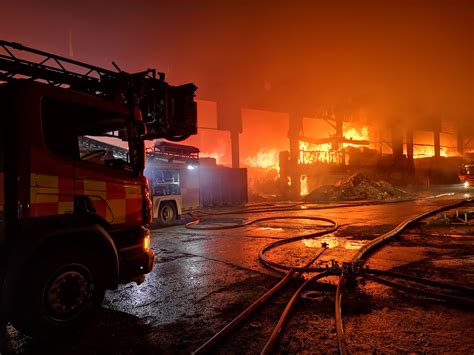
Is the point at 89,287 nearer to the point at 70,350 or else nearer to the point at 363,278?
the point at 70,350

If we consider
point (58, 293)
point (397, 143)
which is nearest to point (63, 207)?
point (58, 293)

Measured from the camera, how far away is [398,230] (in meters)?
7.60

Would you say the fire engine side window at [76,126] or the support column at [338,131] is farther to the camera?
the support column at [338,131]

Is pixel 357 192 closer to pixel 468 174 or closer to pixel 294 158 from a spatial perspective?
pixel 294 158

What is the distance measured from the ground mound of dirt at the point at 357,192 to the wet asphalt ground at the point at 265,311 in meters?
14.9

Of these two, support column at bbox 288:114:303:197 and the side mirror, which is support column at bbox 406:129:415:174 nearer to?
support column at bbox 288:114:303:197

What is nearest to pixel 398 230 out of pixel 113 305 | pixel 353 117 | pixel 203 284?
pixel 203 284

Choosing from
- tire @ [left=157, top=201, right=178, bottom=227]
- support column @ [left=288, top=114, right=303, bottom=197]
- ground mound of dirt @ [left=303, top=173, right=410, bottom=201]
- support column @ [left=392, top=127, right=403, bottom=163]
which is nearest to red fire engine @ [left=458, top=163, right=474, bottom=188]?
support column @ [left=392, top=127, right=403, bottom=163]

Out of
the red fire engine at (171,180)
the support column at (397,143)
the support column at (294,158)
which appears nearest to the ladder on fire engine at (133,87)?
the red fire engine at (171,180)

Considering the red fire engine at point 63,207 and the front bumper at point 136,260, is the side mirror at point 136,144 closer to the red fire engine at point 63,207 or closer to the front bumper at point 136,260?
the red fire engine at point 63,207

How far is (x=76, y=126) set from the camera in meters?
3.52

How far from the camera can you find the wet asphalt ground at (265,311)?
2.72m

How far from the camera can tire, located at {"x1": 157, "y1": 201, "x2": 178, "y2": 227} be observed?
11289 mm

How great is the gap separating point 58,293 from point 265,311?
1.98 metres
